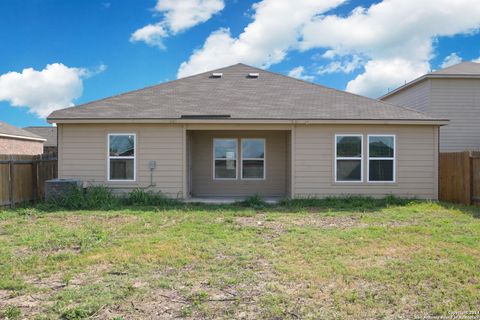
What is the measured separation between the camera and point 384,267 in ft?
16.1

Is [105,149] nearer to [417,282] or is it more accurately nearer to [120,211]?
[120,211]

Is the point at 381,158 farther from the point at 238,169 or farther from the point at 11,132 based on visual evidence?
the point at 11,132

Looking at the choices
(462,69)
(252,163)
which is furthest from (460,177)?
(462,69)

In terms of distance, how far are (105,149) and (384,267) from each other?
29.3ft

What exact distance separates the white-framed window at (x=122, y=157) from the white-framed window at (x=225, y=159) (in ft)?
9.70

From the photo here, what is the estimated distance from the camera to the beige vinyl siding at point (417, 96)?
634 inches

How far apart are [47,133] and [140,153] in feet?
85.7

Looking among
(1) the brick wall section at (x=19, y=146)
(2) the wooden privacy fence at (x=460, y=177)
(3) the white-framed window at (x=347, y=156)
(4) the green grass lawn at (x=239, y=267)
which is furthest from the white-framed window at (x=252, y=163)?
(1) the brick wall section at (x=19, y=146)

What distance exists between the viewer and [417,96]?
1698cm

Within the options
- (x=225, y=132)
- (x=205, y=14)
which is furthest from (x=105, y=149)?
(x=205, y=14)

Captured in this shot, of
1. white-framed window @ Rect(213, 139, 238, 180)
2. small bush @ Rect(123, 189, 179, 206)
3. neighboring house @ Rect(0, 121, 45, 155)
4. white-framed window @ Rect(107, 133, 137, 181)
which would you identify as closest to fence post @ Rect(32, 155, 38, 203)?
white-framed window @ Rect(107, 133, 137, 181)

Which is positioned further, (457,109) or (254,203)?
(457,109)

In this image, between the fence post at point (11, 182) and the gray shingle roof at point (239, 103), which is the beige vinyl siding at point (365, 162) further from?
the fence post at point (11, 182)

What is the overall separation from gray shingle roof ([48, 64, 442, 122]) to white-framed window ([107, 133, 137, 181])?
2.55 feet
